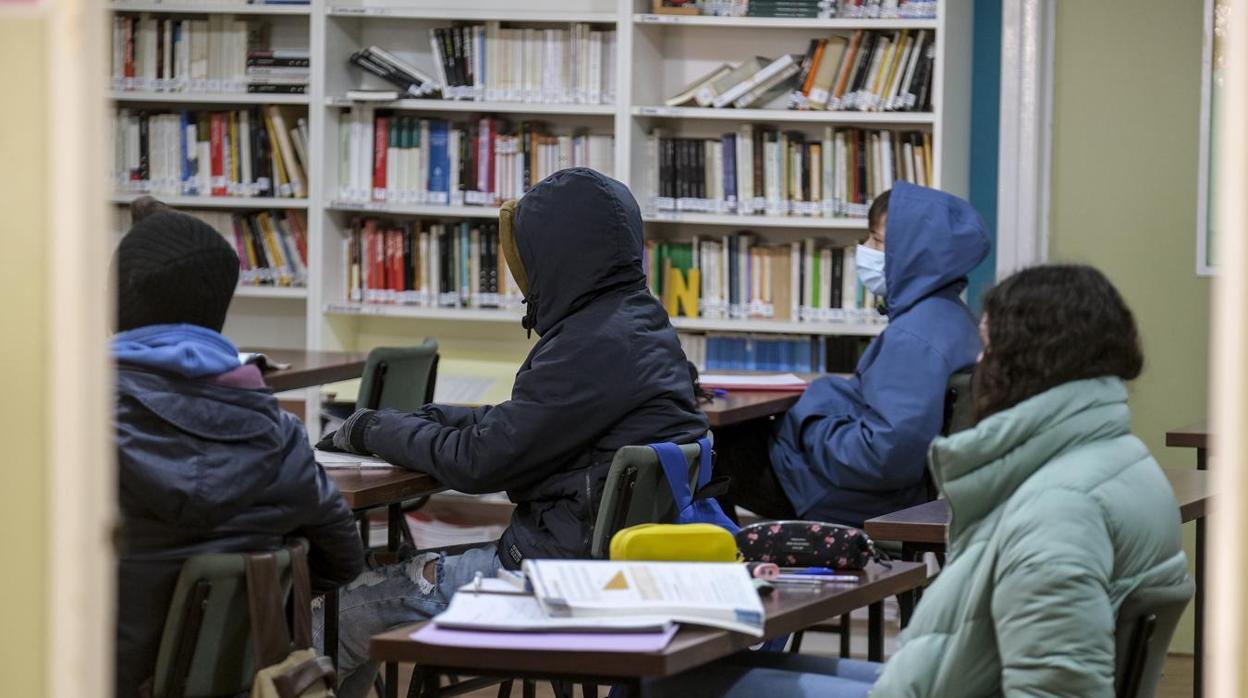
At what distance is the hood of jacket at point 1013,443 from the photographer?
2.23 m

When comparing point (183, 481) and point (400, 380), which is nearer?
point (183, 481)

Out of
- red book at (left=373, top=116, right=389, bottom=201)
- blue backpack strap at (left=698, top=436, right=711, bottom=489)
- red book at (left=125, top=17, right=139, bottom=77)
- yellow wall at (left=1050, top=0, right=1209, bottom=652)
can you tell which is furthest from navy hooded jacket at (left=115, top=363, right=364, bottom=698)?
red book at (left=125, top=17, right=139, bottom=77)

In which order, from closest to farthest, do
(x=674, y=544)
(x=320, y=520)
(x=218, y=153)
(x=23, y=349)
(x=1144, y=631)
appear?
1. (x=23, y=349)
2. (x=1144, y=631)
3. (x=674, y=544)
4. (x=320, y=520)
5. (x=218, y=153)

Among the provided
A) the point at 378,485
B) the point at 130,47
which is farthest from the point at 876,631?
the point at 130,47

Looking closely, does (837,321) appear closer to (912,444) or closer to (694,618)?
(912,444)

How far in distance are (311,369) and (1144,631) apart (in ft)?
9.31

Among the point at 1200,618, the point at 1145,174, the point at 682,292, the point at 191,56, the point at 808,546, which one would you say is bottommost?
the point at 1200,618

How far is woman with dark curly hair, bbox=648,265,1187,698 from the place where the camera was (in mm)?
2098

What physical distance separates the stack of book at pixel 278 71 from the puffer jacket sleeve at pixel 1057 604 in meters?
4.39

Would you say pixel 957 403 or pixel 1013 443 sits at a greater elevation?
pixel 1013 443

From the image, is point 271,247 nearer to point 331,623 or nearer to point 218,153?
point 218,153

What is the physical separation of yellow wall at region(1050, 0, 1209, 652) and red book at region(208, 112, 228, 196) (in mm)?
3023

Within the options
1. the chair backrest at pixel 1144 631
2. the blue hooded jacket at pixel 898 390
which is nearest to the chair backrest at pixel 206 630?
the chair backrest at pixel 1144 631

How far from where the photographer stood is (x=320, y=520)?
262 centimetres
